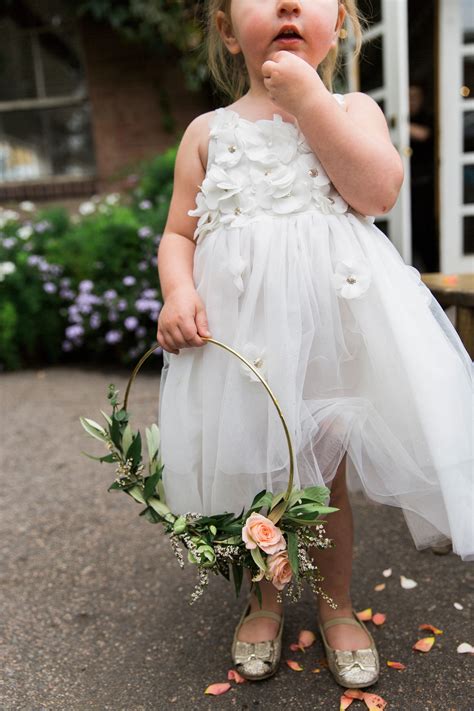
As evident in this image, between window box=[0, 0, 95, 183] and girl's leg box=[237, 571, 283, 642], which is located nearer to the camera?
girl's leg box=[237, 571, 283, 642]

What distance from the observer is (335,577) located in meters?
1.42

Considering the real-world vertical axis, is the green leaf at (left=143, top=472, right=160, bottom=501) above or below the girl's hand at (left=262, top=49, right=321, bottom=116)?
below

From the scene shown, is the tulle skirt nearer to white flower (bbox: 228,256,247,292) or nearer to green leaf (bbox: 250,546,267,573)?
white flower (bbox: 228,256,247,292)

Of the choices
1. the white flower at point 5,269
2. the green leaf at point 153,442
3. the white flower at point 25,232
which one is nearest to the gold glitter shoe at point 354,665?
the green leaf at point 153,442

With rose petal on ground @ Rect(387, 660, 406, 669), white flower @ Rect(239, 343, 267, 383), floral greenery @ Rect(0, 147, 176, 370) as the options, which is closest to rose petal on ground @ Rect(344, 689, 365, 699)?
rose petal on ground @ Rect(387, 660, 406, 669)

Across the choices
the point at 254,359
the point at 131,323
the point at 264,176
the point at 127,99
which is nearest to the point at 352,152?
the point at 264,176

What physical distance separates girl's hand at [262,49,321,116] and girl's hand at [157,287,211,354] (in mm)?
414

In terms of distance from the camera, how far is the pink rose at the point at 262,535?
1.11 metres

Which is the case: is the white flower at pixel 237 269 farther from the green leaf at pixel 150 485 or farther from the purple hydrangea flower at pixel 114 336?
the purple hydrangea flower at pixel 114 336

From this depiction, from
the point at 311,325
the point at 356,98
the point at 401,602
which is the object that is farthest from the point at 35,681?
the point at 356,98

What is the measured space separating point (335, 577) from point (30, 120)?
20.7ft

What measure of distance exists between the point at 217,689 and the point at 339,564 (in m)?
0.38

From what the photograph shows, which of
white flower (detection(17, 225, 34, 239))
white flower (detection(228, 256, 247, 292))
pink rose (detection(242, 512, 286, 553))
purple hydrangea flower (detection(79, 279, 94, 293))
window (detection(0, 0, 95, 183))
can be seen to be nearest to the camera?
pink rose (detection(242, 512, 286, 553))

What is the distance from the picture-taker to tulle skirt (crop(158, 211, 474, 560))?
3.84 feet
